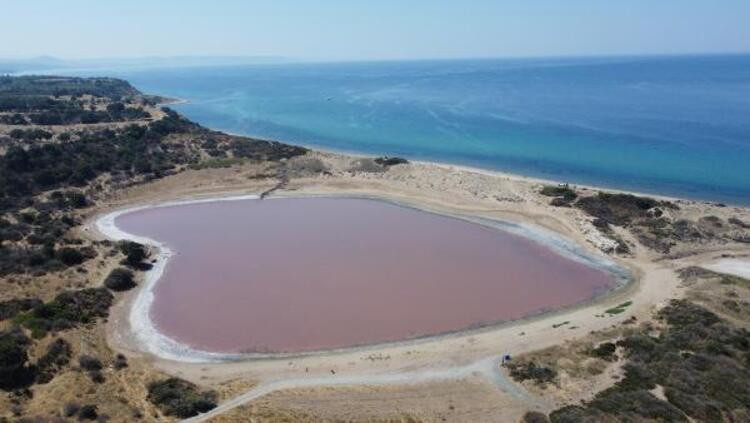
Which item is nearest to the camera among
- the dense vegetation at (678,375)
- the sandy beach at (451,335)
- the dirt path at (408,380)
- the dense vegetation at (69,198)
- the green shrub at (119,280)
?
the dense vegetation at (678,375)

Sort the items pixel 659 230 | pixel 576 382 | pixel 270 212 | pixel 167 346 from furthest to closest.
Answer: pixel 270 212
pixel 659 230
pixel 167 346
pixel 576 382

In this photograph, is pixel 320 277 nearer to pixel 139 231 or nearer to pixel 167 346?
pixel 167 346

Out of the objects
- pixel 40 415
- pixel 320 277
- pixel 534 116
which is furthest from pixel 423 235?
pixel 534 116

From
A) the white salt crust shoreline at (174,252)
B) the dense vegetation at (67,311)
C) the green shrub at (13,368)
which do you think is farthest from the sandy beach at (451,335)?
the green shrub at (13,368)

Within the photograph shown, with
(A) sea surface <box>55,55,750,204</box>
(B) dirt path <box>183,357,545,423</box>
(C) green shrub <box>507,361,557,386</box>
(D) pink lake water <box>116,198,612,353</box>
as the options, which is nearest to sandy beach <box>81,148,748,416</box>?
(B) dirt path <box>183,357,545,423</box>

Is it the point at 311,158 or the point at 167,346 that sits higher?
the point at 311,158

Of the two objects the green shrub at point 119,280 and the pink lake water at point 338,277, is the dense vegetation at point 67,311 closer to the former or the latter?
the green shrub at point 119,280
